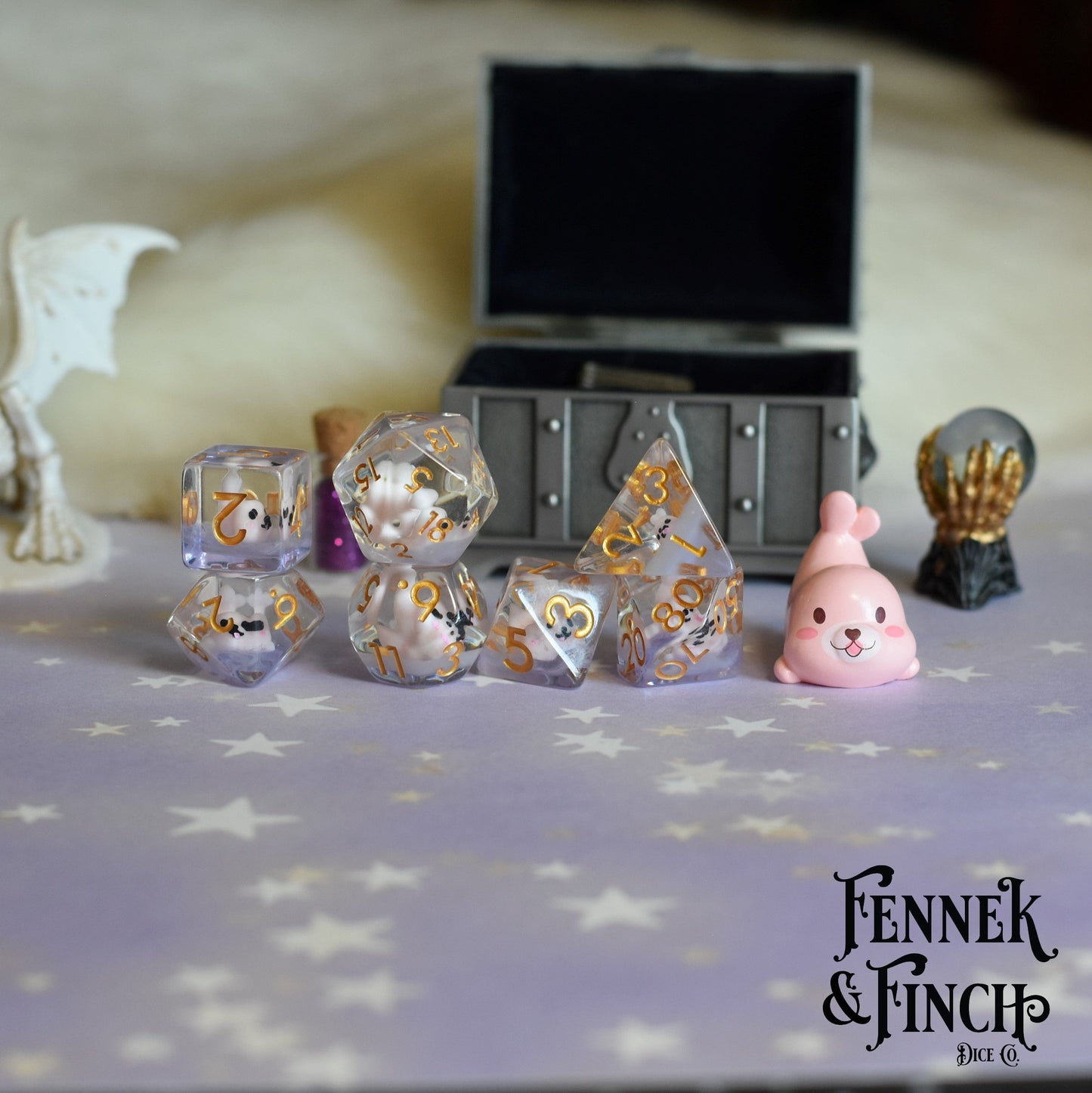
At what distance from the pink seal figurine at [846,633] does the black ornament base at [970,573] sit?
22 centimetres

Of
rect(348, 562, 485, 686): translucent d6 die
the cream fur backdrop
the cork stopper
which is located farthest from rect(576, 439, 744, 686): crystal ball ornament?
the cream fur backdrop

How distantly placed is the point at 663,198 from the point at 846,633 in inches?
32.8

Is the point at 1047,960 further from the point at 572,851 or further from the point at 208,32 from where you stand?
the point at 208,32

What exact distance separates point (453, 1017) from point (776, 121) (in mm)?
1405

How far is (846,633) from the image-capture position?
130cm

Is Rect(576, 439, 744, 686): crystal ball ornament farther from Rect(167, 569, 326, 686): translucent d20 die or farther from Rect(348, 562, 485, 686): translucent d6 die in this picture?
Rect(167, 569, 326, 686): translucent d20 die

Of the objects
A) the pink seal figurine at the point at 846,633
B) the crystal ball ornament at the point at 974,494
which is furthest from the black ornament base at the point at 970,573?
the pink seal figurine at the point at 846,633

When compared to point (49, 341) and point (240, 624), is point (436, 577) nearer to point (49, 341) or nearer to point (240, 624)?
point (240, 624)

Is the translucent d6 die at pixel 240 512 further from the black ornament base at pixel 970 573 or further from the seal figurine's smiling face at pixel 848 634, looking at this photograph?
the black ornament base at pixel 970 573

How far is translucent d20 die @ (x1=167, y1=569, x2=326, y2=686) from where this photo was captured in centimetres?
128

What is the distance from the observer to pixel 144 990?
2.76ft

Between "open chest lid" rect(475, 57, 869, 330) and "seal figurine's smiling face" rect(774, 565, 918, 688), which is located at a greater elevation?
"open chest lid" rect(475, 57, 869, 330)

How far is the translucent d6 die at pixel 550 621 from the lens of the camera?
4.25 ft

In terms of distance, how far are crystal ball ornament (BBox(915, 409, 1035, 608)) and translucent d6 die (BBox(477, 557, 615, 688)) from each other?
1.43 ft
